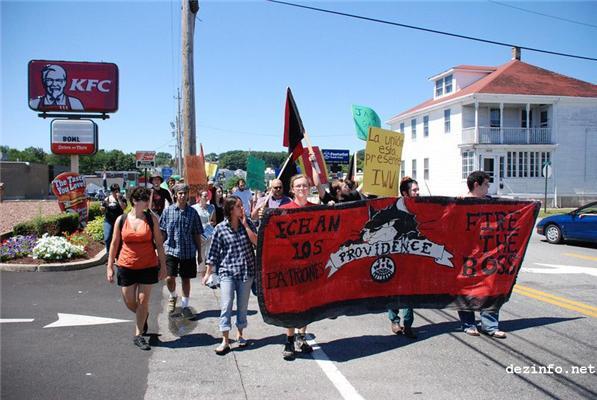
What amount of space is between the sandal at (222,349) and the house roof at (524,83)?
96.5 feet

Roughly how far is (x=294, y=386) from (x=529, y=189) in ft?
101

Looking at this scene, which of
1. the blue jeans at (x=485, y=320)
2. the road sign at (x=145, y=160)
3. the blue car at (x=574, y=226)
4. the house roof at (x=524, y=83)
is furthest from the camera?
the house roof at (x=524, y=83)

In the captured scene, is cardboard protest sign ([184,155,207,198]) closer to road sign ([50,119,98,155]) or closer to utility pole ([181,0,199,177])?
utility pole ([181,0,199,177])

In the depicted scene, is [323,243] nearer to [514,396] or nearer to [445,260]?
[445,260]

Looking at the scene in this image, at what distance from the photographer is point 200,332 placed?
598cm

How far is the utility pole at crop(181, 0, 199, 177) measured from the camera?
Answer: 37.8ft

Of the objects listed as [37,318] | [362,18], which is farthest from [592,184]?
[37,318]

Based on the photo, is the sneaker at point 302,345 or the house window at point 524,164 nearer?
the sneaker at point 302,345

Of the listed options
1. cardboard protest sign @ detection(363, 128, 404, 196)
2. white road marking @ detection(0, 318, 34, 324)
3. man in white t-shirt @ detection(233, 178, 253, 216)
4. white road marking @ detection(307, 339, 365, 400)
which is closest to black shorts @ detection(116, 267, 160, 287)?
white road marking @ detection(0, 318, 34, 324)

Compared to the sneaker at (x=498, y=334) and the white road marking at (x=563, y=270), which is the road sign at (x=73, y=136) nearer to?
the white road marking at (x=563, y=270)

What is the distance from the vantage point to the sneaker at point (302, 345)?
522 centimetres

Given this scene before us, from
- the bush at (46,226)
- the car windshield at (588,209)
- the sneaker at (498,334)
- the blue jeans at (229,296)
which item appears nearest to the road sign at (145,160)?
the bush at (46,226)

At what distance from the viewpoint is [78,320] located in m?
6.35
